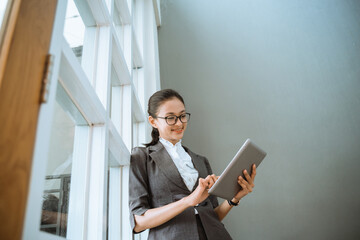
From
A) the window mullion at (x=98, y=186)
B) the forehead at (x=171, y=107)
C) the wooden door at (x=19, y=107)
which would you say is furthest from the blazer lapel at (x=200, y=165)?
the wooden door at (x=19, y=107)

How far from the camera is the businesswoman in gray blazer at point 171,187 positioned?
1.01 m

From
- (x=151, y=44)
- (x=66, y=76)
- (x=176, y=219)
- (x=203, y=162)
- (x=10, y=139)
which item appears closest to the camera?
(x=10, y=139)

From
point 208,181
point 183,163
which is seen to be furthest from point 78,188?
point 183,163

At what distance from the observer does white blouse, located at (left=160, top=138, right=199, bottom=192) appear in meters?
1.20

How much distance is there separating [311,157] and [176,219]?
141 centimetres

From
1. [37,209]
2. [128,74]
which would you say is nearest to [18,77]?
[37,209]

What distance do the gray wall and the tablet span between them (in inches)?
37.2

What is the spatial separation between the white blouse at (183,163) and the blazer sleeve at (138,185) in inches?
4.5

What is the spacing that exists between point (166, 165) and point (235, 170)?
27 cm

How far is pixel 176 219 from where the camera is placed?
3.48 feet

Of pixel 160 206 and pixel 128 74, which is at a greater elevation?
pixel 128 74

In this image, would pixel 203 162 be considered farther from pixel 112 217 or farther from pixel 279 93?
pixel 279 93

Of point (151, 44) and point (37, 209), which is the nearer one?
point (37, 209)

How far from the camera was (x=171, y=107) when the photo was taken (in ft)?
4.26
